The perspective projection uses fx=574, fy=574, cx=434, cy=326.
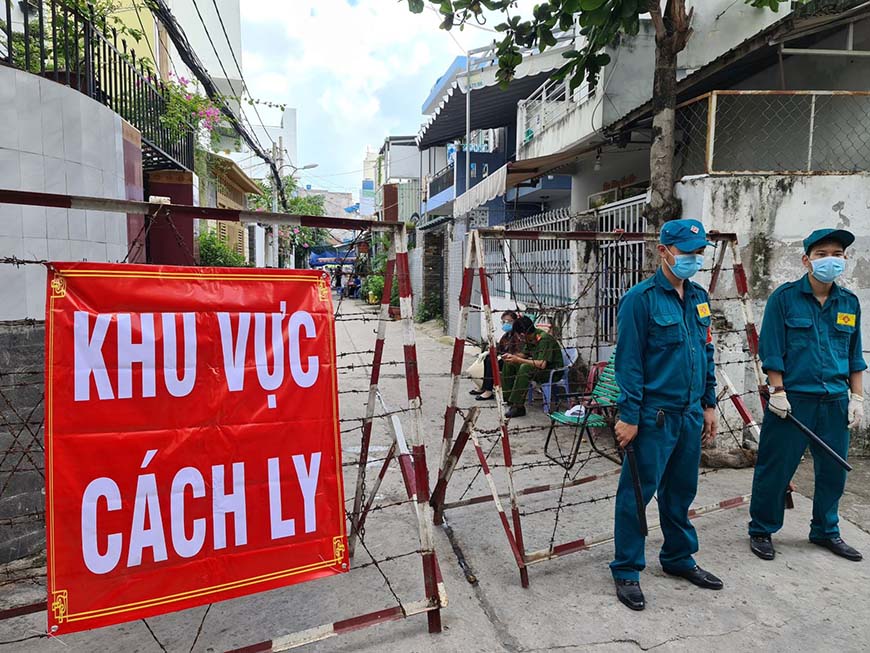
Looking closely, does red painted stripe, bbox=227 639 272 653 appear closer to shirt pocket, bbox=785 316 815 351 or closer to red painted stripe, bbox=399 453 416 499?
red painted stripe, bbox=399 453 416 499

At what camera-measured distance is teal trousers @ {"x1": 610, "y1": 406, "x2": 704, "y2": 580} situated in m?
2.86

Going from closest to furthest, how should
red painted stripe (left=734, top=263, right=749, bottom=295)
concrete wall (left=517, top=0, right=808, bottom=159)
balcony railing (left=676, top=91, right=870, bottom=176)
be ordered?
red painted stripe (left=734, top=263, right=749, bottom=295) → balcony railing (left=676, top=91, right=870, bottom=176) → concrete wall (left=517, top=0, right=808, bottom=159)

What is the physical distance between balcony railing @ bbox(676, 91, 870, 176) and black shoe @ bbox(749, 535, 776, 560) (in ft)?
12.1

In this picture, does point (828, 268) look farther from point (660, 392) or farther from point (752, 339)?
point (660, 392)

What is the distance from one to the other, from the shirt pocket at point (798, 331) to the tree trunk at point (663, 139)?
2058mm

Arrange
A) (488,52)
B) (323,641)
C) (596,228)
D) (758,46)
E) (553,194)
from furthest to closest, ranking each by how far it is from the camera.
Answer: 1. (553,194)
2. (488,52)
3. (596,228)
4. (758,46)
5. (323,641)

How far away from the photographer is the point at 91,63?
14.5 ft

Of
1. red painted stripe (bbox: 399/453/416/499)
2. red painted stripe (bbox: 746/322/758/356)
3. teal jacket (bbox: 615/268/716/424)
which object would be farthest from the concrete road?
red painted stripe (bbox: 746/322/758/356)

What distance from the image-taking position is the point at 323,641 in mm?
2613

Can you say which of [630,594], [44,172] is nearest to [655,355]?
[630,594]

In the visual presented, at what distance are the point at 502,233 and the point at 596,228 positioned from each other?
157 inches

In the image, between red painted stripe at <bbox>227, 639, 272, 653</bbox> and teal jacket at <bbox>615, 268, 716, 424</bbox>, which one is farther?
teal jacket at <bbox>615, 268, 716, 424</bbox>

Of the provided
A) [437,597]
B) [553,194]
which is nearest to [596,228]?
[437,597]

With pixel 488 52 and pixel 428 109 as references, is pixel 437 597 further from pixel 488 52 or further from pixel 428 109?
pixel 428 109
